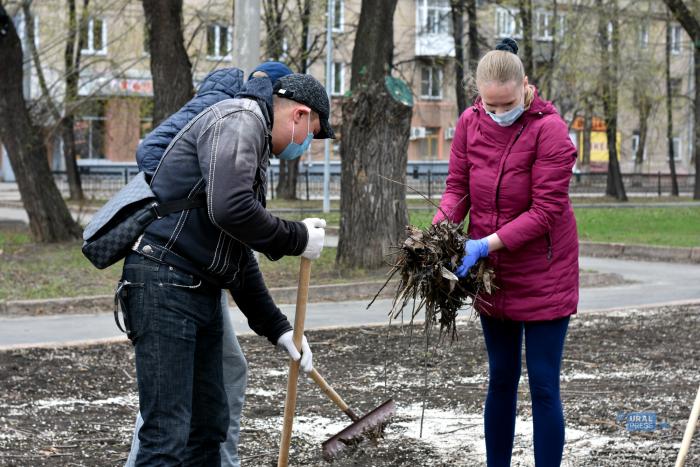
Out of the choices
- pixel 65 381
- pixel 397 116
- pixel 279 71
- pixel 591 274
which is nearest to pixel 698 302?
pixel 591 274

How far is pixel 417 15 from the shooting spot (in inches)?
1997

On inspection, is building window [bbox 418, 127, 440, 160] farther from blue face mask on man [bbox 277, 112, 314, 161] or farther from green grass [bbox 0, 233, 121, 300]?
blue face mask on man [bbox 277, 112, 314, 161]

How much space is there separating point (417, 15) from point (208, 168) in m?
48.5

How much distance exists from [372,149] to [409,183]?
20.3m

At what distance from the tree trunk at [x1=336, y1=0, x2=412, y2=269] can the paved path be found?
1210mm

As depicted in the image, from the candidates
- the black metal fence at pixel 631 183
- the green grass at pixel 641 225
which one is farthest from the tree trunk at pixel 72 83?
the black metal fence at pixel 631 183

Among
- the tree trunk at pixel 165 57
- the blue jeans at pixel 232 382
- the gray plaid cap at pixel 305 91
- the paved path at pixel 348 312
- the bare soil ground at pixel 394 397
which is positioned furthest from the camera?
the tree trunk at pixel 165 57

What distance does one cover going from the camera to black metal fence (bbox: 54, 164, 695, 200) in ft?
111

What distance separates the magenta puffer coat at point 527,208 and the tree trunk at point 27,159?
41.0ft

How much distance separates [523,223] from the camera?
412 centimetres

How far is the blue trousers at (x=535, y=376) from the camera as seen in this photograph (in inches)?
A: 167

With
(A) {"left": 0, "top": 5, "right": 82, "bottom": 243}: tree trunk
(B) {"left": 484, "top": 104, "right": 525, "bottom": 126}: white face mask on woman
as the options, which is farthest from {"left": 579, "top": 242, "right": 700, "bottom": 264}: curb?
(B) {"left": 484, "top": 104, "right": 525, "bottom": 126}: white face mask on woman

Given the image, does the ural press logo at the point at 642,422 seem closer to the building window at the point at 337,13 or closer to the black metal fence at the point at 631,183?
the building window at the point at 337,13

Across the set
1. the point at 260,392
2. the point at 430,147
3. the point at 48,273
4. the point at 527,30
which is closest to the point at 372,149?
the point at 48,273
